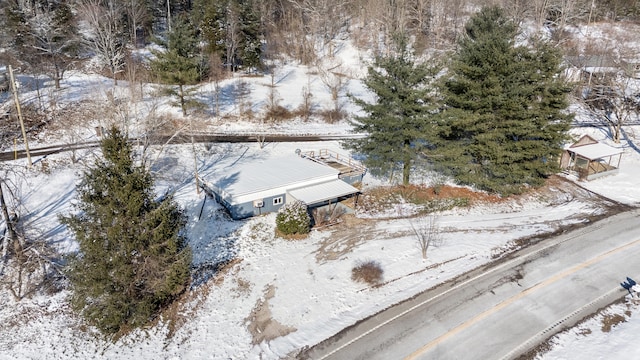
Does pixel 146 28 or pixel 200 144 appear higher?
pixel 146 28

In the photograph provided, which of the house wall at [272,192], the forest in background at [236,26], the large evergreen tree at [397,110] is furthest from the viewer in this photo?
the forest in background at [236,26]

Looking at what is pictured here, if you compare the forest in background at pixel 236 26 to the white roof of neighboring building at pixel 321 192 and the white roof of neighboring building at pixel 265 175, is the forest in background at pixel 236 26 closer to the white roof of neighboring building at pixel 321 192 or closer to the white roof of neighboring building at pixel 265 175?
the white roof of neighboring building at pixel 265 175

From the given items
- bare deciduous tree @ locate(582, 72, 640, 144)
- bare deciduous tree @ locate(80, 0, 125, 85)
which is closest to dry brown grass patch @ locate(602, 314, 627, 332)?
bare deciduous tree @ locate(582, 72, 640, 144)

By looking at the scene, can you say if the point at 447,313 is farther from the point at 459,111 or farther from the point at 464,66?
the point at 464,66

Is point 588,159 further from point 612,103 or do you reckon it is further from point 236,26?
point 236,26

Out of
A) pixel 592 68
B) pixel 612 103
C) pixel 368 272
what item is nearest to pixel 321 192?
pixel 368 272

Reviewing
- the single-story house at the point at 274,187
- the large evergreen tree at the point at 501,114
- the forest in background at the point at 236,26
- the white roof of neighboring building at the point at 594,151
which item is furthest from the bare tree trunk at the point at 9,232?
the white roof of neighboring building at the point at 594,151

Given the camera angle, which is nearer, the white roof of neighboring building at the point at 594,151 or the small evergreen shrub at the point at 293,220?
the small evergreen shrub at the point at 293,220

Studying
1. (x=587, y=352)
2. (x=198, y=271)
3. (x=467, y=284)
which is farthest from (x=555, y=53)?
(x=198, y=271)
